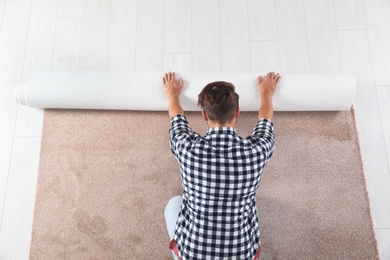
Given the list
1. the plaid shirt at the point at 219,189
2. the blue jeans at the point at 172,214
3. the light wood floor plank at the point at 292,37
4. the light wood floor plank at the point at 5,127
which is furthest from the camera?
the light wood floor plank at the point at 292,37

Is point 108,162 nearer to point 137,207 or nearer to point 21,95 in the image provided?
point 137,207

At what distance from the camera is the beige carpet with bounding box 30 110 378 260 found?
1179 millimetres

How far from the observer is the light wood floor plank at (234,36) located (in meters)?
1.40

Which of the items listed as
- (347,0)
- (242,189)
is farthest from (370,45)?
(242,189)

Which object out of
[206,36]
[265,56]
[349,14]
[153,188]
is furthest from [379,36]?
[153,188]

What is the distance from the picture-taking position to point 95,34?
4.81 feet

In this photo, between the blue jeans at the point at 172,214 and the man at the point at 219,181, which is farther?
the blue jeans at the point at 172,214

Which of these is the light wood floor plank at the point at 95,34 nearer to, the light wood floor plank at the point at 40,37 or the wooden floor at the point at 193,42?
the wooden floor at the point at 193,42

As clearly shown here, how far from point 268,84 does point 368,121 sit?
51cm

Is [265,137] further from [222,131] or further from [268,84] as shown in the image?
[268,84]

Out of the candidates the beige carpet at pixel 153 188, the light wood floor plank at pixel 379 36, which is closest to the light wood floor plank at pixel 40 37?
the beige carpet at pixel 153 188

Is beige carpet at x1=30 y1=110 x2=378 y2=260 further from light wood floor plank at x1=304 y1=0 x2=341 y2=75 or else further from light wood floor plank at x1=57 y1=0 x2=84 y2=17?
light wood floor plank at x1=57 y1=0 x2=84 y2=17

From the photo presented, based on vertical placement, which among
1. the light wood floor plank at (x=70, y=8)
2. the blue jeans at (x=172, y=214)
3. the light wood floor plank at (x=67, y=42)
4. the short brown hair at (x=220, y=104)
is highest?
the light wood floor plank at (x=70, y=8)

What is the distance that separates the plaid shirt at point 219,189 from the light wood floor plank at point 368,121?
2.03 feet
